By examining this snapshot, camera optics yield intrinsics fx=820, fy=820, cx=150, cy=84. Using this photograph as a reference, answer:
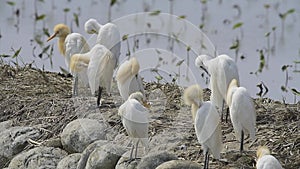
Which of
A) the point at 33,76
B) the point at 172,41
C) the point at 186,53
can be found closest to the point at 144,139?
the point at 33,76

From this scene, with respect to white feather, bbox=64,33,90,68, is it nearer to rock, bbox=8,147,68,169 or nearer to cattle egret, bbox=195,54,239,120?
cattle egret, bbox=195,54,239,120

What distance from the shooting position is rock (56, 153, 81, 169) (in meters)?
7.54

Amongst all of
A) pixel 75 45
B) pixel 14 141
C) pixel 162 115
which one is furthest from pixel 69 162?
pixel 75 45

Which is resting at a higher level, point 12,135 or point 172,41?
point 172,41

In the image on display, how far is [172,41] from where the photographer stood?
42.4 ft

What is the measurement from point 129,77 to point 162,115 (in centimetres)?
60

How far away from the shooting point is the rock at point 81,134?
7770 millimetres

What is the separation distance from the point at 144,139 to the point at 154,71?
291cm

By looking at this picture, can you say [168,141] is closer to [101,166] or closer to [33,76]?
[101,166]

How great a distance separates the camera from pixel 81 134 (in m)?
7.79

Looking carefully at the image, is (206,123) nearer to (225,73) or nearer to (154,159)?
(154,159)

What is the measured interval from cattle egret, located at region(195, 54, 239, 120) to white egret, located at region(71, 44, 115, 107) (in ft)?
3.29

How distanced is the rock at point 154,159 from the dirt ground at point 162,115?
1.52 feet

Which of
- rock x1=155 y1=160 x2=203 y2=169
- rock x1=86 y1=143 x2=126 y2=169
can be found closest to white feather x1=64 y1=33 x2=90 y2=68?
rock x1=86 y1=143 x2=126 y2=169
